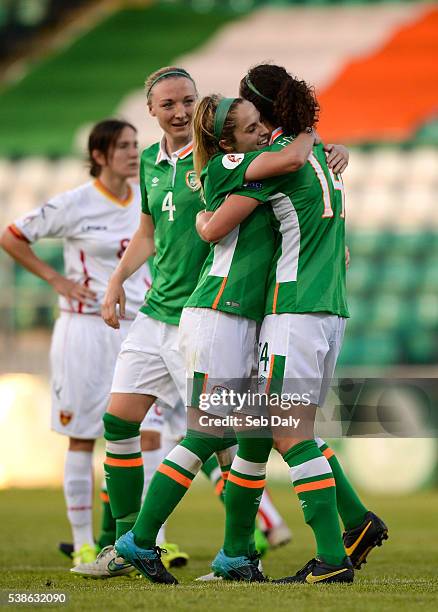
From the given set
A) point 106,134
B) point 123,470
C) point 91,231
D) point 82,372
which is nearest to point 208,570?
point 123,470

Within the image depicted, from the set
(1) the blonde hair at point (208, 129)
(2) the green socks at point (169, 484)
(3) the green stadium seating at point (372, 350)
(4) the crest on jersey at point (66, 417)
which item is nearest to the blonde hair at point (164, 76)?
(1) the blonde hair at point (208, 129)

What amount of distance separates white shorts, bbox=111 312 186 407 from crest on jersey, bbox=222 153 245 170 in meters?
0.83

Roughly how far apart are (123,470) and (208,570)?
82cm

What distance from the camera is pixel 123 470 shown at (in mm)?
4828

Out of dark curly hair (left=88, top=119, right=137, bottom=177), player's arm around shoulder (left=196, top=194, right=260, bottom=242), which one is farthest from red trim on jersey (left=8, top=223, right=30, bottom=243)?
player's arm around shoulder (left=196, top=194, right=260, bottom=242)

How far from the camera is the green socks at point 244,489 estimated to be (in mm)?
4430

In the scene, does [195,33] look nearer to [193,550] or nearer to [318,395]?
[193,550]

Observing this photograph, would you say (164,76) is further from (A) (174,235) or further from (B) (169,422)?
(B) (169,422)

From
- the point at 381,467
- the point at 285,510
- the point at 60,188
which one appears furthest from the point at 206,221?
the point at 60,188

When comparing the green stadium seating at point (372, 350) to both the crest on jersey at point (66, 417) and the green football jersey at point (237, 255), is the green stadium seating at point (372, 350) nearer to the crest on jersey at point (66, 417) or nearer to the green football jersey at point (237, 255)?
the crest on jersey at point (66, 417)

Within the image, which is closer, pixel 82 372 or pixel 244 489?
pixel 244 489

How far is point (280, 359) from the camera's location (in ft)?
13.7

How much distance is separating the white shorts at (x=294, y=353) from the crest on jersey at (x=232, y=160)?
55cm

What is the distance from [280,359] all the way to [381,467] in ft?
25.4
